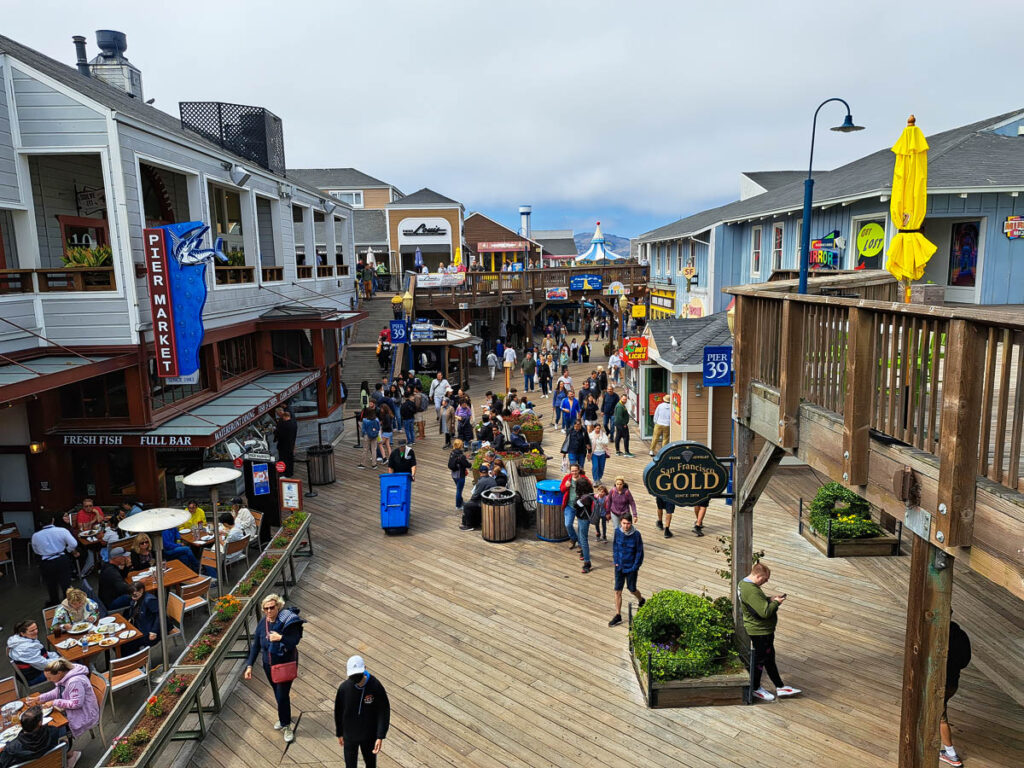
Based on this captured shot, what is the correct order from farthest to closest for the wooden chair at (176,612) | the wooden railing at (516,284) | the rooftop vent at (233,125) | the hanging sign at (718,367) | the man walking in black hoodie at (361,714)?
the wooden railing at (516,284), the rooftop vent at (233,125), the hanging sign at (718,367), the wooden chair at (176,612), the man walking in black hoodie at (361,714)

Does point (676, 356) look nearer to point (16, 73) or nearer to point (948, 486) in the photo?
point (948, 486)

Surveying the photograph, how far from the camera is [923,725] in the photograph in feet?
16.0

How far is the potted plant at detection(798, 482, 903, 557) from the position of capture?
10953 millimetres

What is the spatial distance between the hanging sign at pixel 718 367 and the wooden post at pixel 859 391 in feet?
25.2

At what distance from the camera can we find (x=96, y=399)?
12281 mm

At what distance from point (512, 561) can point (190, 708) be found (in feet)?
18.6

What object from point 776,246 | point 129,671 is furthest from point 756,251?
point 129,671

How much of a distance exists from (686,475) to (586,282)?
2901 cm

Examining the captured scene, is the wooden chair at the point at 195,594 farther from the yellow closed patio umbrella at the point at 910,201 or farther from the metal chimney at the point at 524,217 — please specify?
the metal chimney at the point at 524,217

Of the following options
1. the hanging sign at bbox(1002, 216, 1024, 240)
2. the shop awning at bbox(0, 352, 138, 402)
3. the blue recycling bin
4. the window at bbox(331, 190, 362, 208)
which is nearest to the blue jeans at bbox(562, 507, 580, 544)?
the blue recycling bin

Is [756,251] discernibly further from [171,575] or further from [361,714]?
[361,714]

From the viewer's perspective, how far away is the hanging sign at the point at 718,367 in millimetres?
12695

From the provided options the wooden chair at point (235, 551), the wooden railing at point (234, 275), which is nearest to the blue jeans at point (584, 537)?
the wooden chair at point (235, 551)

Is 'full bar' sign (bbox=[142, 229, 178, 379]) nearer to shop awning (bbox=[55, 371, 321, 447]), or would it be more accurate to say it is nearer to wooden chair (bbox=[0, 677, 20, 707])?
shop awning (bbox=[55, 371, 321, 447])
